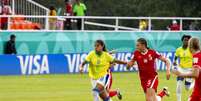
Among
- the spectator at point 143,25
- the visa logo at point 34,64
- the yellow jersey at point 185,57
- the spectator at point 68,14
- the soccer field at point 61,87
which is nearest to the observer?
the yellow jersey at point 185,57

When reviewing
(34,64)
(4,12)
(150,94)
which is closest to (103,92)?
(150,94)

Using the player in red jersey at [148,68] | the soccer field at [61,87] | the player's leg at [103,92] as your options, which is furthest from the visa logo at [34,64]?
the player in red jersey at [148,68]

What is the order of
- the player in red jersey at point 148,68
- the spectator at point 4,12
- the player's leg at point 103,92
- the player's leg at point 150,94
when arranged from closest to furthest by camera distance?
the player's leg at point 150,94
the player in red jersey at point 148,68
the player's leg at point 103,92
the spectator at point 4,12

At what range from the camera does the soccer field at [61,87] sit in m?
25.1

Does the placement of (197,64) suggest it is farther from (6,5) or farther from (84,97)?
(6,5)

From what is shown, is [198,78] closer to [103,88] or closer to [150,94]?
[150,94]

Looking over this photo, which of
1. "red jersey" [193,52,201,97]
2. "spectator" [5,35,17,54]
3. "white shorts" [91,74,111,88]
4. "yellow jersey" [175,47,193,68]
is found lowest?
"spectator" [5,35,17,54]

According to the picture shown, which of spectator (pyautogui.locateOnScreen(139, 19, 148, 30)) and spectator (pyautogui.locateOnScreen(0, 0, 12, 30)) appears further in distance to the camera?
spectator (pyautogui.locateOnScreen(139, 19, 148, 30))

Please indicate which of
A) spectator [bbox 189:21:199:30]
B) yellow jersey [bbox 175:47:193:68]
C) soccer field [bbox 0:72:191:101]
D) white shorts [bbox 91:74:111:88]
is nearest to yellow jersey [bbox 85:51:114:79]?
white shorts [bbox 91:74:111:88]

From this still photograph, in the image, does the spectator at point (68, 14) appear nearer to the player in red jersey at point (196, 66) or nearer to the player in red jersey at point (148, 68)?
the player in red jersey at point (148, 68)

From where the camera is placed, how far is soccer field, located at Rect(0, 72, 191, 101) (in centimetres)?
2508

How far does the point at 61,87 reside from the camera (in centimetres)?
2967

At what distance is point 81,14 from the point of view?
4056 cm

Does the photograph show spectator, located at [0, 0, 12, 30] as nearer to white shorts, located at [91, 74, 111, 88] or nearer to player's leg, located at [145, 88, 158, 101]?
white shorts, located at [91, 74, 111, 88]
